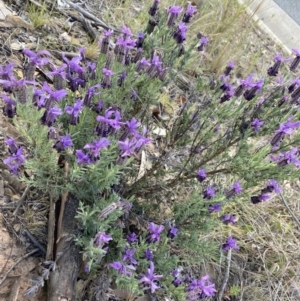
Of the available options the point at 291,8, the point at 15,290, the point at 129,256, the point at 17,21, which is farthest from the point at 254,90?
the point at 291,8

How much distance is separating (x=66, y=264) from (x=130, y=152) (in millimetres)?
575

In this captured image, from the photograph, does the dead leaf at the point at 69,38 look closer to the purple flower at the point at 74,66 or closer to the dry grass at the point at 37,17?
the dry grass at the point at 37,17

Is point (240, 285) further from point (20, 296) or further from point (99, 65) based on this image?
point (99, 65)

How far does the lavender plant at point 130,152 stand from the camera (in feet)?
5.71

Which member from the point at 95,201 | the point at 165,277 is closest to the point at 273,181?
the point at 165,277

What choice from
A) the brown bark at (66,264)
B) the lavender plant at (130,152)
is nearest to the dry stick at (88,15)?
the lavender plant at (130,152)

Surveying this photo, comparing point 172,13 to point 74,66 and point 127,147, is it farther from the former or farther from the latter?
point 127,147

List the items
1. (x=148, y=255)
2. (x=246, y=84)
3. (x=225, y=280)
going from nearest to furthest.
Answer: (x=148, y=255) → (x=246, y=84) → (x=225, y=280)

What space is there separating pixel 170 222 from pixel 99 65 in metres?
0.76

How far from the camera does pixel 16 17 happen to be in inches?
114

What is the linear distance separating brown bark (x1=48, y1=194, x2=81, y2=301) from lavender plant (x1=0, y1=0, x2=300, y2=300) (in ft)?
0.22

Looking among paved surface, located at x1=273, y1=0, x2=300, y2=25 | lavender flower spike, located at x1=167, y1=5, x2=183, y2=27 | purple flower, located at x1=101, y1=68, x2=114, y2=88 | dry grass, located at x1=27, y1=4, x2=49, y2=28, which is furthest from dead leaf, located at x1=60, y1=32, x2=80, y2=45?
paved surface, located at x1=273, y1=0, x2=300, y2=25

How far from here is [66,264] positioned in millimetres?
1939

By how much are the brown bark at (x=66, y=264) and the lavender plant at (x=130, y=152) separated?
2.6 inches
